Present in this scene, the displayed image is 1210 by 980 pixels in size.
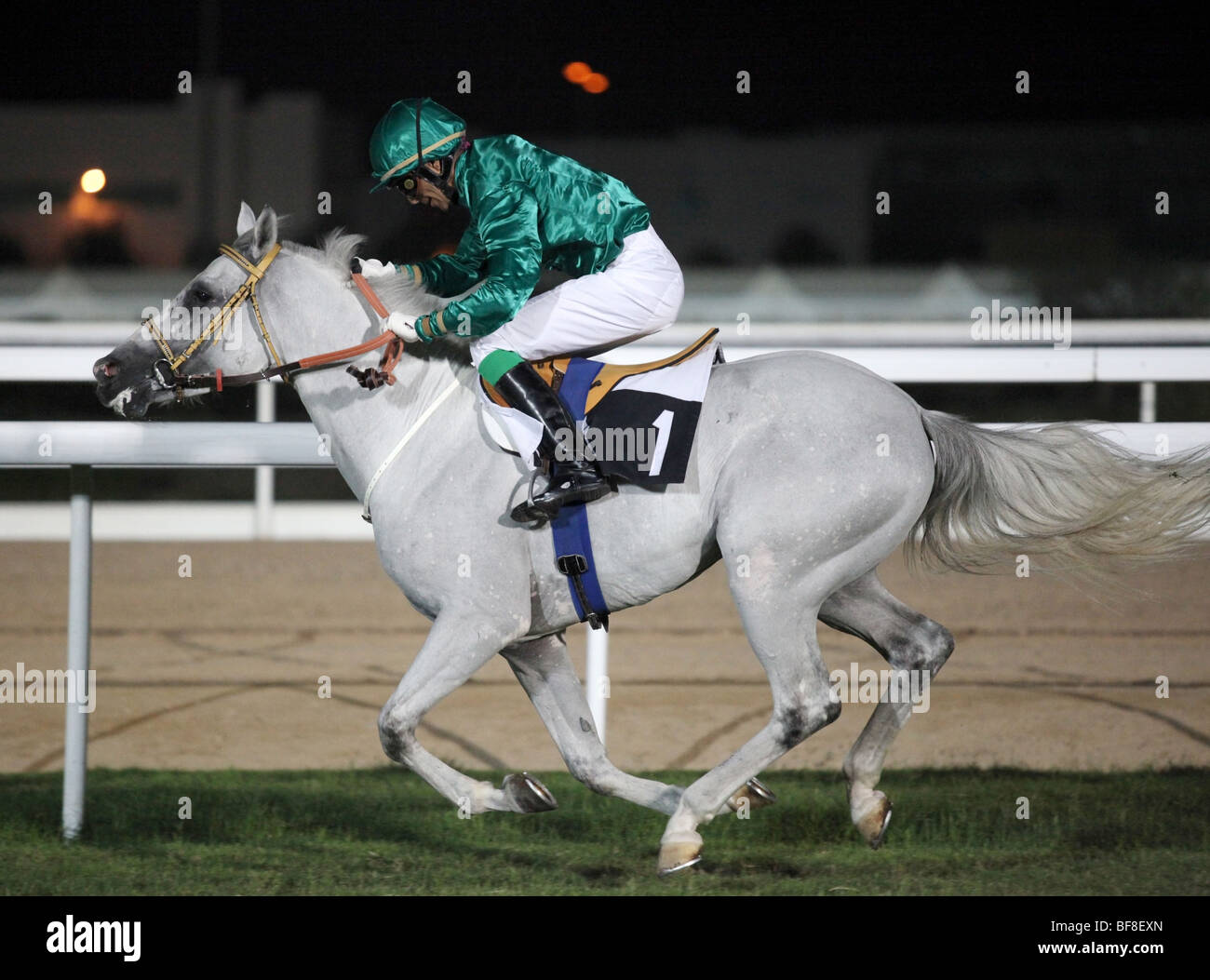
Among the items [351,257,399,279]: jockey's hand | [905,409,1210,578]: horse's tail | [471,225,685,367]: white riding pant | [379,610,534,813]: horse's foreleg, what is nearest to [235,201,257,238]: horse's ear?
[351,257,399,279]: jockey's hand

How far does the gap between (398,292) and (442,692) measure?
1.04m

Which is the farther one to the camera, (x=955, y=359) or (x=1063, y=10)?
(x=1063, y=10)

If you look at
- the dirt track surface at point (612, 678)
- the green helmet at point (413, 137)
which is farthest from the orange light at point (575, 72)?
the green helmet at point (413, 137)

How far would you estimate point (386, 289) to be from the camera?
11.7 ft

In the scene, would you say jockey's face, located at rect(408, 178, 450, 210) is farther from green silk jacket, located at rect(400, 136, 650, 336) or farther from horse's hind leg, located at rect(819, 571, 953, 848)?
horse's hind leg, located at rect(819, 571, 953, 848)

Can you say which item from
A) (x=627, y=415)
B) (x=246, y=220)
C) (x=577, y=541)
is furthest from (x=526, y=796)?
(x=246, y=220)

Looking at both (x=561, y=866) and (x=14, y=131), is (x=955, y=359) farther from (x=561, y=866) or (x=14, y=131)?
(x=14, y=131)

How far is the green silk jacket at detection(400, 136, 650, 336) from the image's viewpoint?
126 inches

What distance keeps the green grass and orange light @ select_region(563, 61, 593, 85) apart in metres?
11.6

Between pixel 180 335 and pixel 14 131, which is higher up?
pixel 14 131

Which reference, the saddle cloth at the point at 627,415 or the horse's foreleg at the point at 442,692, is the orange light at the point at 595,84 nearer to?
the saddle cloth at the point at 627,415

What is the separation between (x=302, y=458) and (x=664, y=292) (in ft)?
3.96

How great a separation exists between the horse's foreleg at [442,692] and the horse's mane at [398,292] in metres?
0.71
